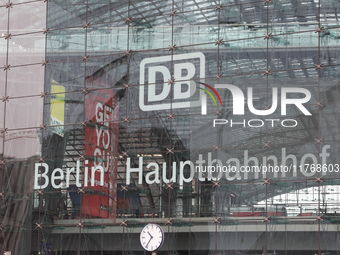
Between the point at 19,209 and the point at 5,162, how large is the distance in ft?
6.98

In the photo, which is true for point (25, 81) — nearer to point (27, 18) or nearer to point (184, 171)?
point (27, 18)

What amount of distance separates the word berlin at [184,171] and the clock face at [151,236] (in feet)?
7.29

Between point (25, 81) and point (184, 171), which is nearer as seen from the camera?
point (184, 171)

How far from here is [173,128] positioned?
25.8 meters

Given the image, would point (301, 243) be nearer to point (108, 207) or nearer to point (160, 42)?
point (108, 207)

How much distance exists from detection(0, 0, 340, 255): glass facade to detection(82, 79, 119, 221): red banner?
0.04 metres

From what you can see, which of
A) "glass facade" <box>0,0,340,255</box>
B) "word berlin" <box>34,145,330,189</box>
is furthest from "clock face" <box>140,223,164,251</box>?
"word berlin" <box>34,145,330,189</box>

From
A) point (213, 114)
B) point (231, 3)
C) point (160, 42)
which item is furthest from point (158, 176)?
point (231, 3)

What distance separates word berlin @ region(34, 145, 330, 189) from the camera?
24016mm

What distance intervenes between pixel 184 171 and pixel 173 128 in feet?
5.66

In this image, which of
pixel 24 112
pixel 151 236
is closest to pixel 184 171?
pixel 151 236

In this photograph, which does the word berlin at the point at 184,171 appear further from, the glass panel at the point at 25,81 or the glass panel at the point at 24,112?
the glass panel at the point at 25,81

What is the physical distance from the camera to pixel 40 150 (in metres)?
28.0

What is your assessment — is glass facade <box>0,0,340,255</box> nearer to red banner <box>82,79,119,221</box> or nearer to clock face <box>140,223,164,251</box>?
red banner <box>82,79,119,221</box>
